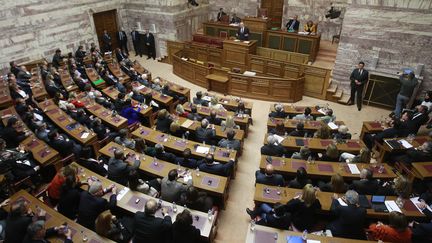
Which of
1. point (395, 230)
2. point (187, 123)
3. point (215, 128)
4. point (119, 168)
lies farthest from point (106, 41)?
point (395, 230)

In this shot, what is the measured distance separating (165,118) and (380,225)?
5866 millimetres

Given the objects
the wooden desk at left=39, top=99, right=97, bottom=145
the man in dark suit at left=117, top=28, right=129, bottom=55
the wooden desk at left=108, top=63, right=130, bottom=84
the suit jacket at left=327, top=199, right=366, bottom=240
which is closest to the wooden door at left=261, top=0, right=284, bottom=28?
the man in dark suit at left=117, top=28, right=129, bottom=55

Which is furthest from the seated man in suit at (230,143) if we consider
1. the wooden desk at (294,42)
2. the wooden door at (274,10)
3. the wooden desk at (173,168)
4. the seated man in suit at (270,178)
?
the wooden door at (274,10)

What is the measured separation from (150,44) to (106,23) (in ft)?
9.12

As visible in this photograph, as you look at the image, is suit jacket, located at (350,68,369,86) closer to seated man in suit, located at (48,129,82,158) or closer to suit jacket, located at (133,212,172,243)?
suit jacket, located at (133,212,172,243)

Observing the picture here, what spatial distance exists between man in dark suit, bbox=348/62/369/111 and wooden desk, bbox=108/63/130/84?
9107 millimetres

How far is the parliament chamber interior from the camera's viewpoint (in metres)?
5.17

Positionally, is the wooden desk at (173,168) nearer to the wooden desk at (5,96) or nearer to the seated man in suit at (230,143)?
the seated man in suit at (230,143)

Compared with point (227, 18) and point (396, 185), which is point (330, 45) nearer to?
point (227, 18)

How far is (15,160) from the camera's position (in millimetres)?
6488

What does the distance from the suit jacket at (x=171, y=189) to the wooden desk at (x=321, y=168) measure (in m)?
2.03

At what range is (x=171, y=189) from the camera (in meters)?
5.73

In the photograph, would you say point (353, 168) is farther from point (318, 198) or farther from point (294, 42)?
point (294, 42)

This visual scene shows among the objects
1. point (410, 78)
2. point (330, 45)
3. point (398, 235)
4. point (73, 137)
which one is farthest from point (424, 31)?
point (73, 137)
